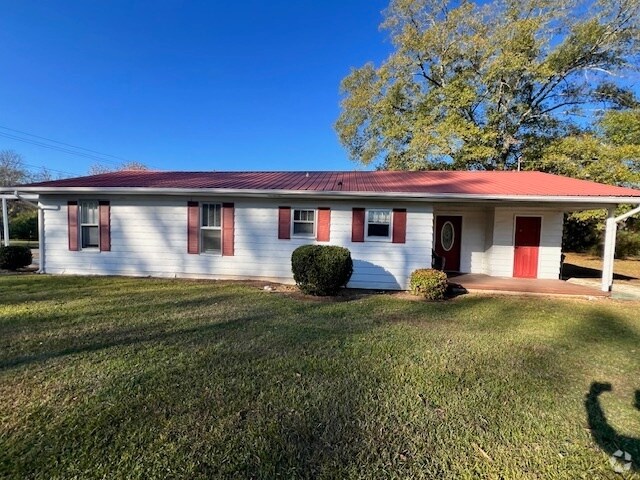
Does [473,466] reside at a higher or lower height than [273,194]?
lower

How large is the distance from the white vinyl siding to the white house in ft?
0.09

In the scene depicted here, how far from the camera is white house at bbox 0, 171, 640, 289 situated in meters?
8.84

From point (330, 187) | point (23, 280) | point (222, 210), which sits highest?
point (330, 187)

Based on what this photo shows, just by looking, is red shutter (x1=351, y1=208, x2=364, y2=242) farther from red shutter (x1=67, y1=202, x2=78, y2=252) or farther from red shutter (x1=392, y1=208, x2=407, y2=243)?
red shutter (x1=67, y1=202, x2=78, y2=252)

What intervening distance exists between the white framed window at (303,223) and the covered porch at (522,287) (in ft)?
13.6

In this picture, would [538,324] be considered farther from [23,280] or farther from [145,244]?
[23,280]

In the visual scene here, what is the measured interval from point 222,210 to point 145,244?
102 inches

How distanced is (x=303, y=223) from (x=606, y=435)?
7.49 m

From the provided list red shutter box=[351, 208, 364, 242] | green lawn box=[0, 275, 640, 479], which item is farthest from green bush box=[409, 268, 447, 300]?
red shutter box=[351, 208, 364, 242]

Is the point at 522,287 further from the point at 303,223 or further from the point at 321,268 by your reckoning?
the point at 303,223

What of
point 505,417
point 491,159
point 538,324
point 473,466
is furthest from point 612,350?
point 491,159

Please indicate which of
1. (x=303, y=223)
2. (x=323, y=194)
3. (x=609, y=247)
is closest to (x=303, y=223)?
(x=303, y=223)

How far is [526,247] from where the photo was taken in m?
10.4

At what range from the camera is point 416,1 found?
56.2 ft
